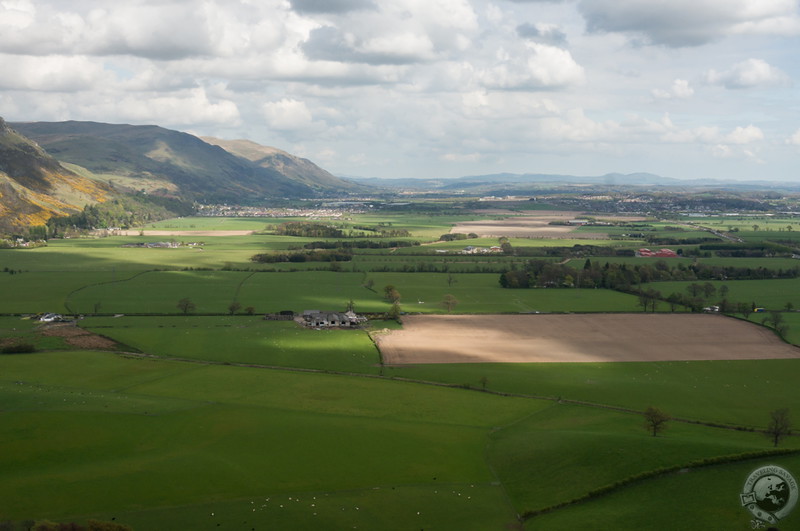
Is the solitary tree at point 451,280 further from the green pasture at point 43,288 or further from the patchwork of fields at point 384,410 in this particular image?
the green pasture at point 43,288

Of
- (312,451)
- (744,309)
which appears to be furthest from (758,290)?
(312,451)

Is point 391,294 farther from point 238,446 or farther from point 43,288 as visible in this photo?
point 43,288

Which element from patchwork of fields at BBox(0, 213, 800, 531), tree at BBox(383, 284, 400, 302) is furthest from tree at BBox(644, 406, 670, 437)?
tree at BBox(383, 284, 400, 302)

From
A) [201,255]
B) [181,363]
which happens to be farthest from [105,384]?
[201,255]

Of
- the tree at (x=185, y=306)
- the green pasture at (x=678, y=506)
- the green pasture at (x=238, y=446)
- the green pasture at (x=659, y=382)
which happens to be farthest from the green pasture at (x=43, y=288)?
the green pasture at (x=678, y=506)

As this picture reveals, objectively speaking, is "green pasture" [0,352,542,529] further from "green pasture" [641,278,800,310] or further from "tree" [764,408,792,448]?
"green pasture" [641,278,800,310]

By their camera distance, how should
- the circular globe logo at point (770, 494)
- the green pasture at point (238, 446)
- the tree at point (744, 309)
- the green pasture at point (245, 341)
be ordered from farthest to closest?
1. the tree at point (744, 309)
2. the green pasture at point (245, 341)
3. the green pasture at point (238, 446)
4. the circular globe logo at point (770, 494)

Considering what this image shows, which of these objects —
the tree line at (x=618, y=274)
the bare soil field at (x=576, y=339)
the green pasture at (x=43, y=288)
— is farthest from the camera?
the tree line at (x=618, y=274)
